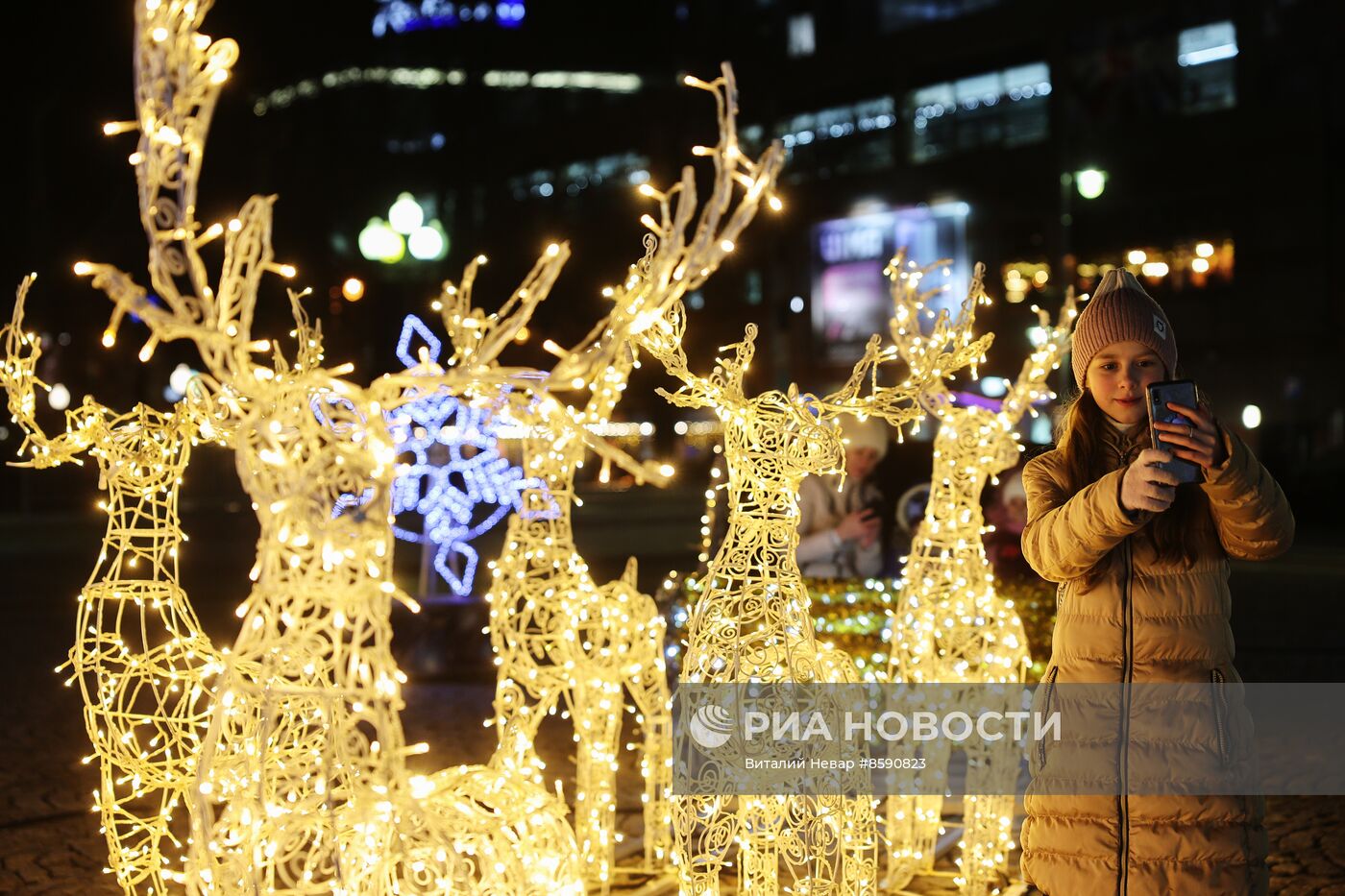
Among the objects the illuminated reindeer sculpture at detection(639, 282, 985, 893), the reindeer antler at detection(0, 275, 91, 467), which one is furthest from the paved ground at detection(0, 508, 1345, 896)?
the reindeer antler at detection(0, 275, 91, 467)

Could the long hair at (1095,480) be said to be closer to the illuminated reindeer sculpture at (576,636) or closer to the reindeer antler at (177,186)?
the illuminated reindeer sculpture at (576,636)

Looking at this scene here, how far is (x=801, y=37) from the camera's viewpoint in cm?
3372

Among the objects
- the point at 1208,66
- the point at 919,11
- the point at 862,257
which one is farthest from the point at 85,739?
the point at 919,11

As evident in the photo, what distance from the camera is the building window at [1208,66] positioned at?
27.9 m

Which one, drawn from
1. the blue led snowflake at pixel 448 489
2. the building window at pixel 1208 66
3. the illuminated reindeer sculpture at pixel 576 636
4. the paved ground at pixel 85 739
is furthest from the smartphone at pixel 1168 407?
the building window at pixel 1208 66

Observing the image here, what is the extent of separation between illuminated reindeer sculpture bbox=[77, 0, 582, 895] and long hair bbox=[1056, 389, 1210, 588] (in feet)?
4.34

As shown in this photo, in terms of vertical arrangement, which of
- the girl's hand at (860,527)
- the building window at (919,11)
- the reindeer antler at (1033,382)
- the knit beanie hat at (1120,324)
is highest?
the building window at (919,11)

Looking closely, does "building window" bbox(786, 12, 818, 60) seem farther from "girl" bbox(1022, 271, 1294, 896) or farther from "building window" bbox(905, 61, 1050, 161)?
"girl" bbox(1022, 271, 1294, 896)

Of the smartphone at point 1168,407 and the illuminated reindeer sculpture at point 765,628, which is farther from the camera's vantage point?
the illuminated reindeer sculpture at point 765,628

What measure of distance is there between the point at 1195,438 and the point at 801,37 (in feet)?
106

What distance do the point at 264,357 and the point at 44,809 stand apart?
9.23 metres

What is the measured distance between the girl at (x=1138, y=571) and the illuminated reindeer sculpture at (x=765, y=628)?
2.97ft

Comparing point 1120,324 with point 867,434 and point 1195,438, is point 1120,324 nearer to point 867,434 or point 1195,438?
point 1195,438

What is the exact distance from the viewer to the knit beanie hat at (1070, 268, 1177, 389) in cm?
326
